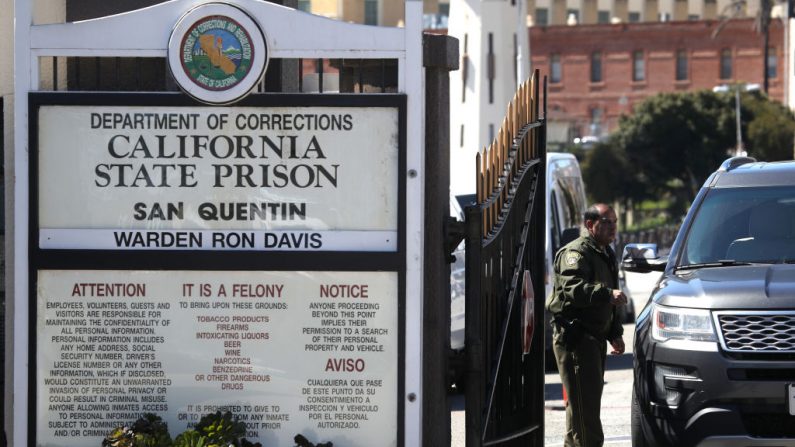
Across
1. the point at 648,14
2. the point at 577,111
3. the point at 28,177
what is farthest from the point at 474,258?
the point at 648,14

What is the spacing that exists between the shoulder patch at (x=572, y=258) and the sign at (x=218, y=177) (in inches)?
102

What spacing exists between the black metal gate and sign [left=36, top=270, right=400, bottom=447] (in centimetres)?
49

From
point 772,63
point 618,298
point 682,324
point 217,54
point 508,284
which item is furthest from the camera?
point 772,63

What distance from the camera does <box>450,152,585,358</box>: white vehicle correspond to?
1335 centimetres

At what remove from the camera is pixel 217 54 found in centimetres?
636

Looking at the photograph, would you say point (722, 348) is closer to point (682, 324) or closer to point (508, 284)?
point (682, 324)

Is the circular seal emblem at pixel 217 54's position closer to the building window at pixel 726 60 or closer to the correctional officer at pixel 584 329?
the correctional officer at pixel 584 329

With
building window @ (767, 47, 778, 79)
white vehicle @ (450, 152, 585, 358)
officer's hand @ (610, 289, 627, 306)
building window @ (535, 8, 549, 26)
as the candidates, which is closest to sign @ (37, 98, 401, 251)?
officer's hand @ (610, 289, 627, 306)

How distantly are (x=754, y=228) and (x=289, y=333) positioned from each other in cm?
373

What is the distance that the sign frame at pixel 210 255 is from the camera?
6.38 m

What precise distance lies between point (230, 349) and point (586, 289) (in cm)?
282

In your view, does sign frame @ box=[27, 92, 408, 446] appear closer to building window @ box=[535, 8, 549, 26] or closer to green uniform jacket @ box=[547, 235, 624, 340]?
green uniform jacket @ box=[547, 235, 624, 340]

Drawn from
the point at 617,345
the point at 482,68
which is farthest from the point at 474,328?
the point at 482,68

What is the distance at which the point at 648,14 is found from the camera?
124812 millimetres
